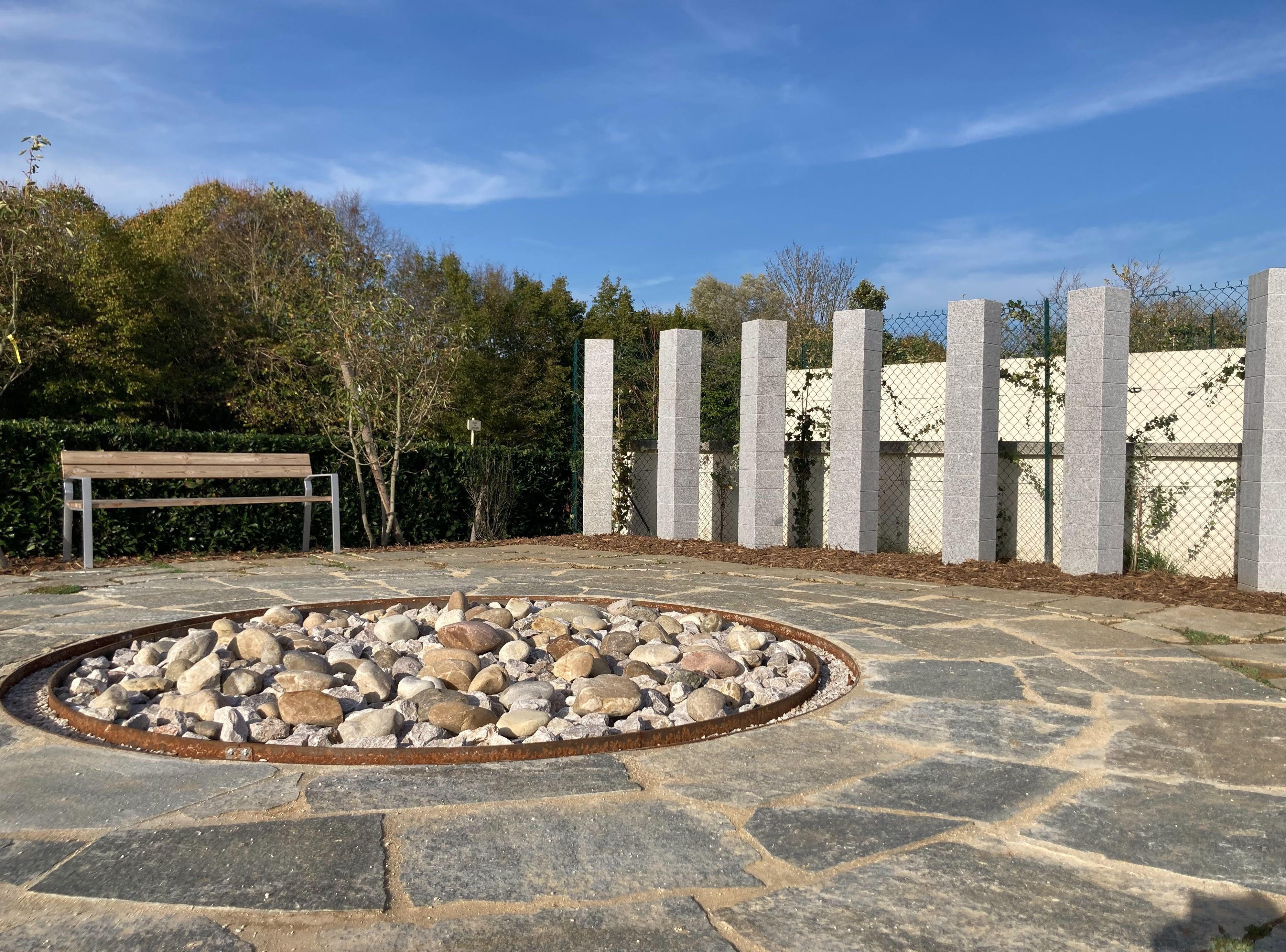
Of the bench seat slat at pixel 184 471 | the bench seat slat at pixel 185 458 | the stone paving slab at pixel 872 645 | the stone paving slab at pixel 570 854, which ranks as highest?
the bench seat slat at pixel 185 458

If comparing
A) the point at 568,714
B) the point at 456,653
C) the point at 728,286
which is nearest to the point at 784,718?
the point at 568,714

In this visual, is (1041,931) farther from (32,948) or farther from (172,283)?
(172,283)

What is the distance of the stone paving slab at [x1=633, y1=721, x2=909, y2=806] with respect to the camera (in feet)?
8.41

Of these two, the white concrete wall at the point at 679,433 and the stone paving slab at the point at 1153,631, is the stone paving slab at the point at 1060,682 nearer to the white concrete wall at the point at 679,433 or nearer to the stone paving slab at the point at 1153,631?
the stone paving slab at the point at 1153,631

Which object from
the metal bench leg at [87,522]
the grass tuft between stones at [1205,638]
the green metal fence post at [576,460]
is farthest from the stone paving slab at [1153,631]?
the metal bench leg at [87,522]

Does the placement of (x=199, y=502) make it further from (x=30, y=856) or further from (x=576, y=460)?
(x=30, y=856)

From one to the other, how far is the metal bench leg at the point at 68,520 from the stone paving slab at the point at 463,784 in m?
6.65

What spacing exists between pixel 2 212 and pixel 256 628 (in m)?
6.09

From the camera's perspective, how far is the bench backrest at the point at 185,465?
26.5 ft

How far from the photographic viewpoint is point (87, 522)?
7633 mm

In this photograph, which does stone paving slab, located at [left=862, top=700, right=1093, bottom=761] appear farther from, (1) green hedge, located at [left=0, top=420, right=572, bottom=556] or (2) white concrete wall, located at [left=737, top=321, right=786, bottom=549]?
(1) green hedge, located at [left=0, top=420, right=572, bottom=556]

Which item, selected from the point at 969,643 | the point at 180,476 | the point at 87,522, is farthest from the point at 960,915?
the point at 180,476

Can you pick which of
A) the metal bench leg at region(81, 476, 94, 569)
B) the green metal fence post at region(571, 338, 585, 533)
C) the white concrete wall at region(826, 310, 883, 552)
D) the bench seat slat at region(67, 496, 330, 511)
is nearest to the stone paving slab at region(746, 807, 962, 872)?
the white concrete wall at region(826, 310, 883, 552)

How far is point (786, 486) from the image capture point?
10.1 meters
